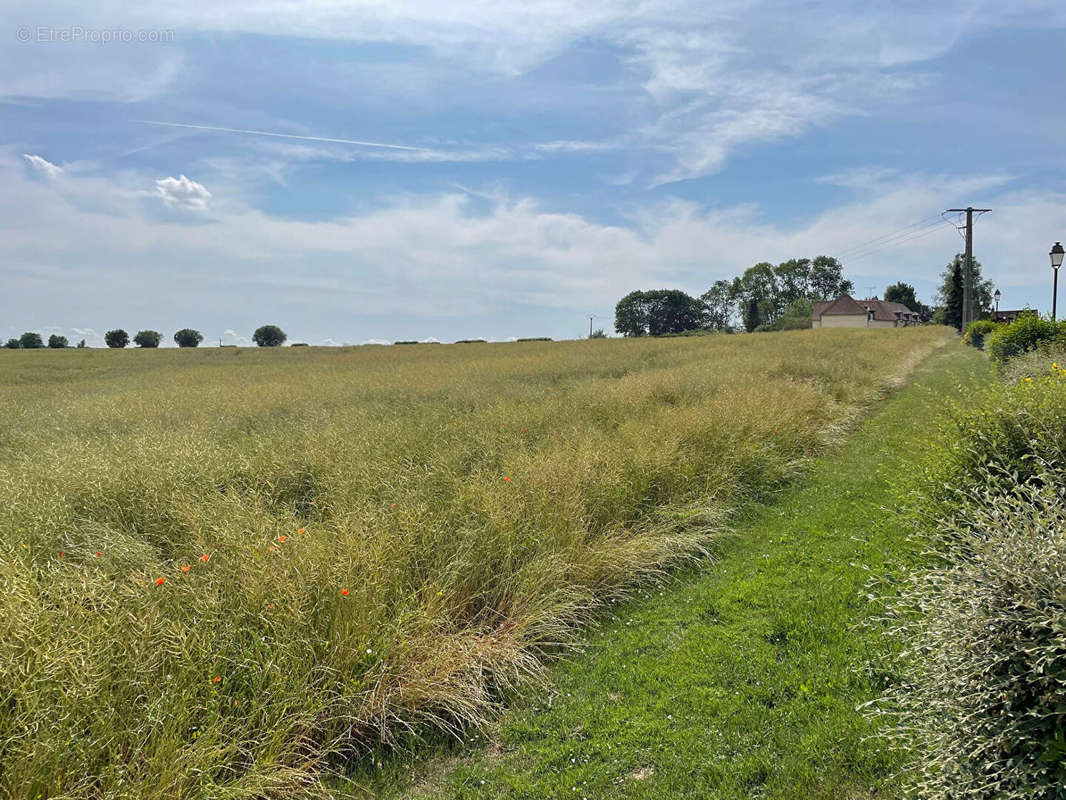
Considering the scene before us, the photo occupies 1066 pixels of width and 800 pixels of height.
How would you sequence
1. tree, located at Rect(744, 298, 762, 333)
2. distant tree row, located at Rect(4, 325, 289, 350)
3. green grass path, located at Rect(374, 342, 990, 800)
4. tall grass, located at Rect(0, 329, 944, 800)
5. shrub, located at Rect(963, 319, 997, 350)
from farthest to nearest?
1. tree, located at Rect(744, 298, 762, 333)
2. distant tree row, located at Rect(4, 325, 289, 350)
3. shrub, located at Rect(963, 319, 997, 350)
4. green grass path, located at Rect(374, 342, 990, 800)
5. tall grass, located at Rect(0, 329, 944, 800)

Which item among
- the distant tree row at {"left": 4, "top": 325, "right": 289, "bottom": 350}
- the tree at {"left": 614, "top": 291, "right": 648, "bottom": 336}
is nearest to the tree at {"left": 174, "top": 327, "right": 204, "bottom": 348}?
the distant tree row at {"left": 4, "top": 325, "right": 289, "bottom": 350}

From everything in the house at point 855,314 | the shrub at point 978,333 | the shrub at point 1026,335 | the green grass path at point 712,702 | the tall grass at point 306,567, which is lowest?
the green grass path at point 712,702

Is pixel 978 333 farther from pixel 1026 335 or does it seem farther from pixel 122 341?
pixel 122 341

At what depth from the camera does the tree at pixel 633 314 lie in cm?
9481

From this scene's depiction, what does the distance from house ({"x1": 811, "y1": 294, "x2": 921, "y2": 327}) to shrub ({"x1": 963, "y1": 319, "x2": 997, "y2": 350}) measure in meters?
45.2

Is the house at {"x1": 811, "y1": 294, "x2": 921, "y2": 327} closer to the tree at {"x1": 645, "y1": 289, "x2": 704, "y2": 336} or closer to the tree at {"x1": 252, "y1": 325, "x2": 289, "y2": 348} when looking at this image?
the tree at {"x1": 645, "y1": 289, "x2": 704, "y2": 336}

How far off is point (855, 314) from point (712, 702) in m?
81.0

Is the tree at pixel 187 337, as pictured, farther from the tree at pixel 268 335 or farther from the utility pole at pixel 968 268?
the utility pole at pixel 968 268

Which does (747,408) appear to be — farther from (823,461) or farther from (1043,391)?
(1043,391)

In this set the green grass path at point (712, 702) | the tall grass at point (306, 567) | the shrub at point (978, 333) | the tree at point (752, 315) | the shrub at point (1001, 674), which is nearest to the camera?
the shrub at point (1001, 674)

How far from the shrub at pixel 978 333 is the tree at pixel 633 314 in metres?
66.8

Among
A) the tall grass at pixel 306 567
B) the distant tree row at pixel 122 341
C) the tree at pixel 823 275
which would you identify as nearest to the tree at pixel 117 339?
the distant tree row at pixel 122 341

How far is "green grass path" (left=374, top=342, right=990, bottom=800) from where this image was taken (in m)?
2.79

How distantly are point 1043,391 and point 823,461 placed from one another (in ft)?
14.0
